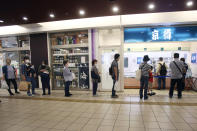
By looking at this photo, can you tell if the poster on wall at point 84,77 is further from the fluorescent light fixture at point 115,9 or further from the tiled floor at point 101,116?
the fluorescent light fixture at point 115,9

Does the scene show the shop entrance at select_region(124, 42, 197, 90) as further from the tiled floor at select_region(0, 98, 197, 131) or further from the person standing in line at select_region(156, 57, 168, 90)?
the tiled floor at select_region(0, 98, 197, 131)

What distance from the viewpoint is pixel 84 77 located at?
6363 millimetres

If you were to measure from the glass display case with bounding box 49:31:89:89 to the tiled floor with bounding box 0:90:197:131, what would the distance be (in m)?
2.06

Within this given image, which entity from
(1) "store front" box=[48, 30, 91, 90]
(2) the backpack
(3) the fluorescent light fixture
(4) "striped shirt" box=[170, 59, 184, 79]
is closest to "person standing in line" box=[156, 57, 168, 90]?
(2) the backpack

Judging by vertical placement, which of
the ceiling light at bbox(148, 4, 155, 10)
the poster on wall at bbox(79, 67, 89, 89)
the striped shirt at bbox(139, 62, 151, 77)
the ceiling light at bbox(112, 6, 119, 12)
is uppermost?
the ceiling light at bbox(112, 6, 119, 12)

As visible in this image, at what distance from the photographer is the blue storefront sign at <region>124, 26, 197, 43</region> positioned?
555cm

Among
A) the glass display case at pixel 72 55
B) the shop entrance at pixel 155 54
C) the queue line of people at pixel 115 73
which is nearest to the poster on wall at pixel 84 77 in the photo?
the glass display case at pixel 72 55

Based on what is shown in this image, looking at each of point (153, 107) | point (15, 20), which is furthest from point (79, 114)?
point (15, 20)

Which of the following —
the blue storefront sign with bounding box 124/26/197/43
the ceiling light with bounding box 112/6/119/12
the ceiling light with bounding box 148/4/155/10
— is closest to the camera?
the ceiling light with bounding box 148/4/155/10

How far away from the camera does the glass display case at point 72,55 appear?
6312 mm

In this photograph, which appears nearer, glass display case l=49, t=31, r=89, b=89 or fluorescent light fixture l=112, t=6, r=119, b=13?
fluorescent light fixture l=112, t=6, r=119, b=13

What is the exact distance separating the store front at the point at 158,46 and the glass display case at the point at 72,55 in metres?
2.30

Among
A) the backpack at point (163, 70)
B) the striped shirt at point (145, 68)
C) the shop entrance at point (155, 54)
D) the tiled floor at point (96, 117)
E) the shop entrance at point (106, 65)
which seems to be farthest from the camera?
the shop entrance at point (155, 54)

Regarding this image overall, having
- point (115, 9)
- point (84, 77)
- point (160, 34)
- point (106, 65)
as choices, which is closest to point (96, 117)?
point (106, 65)
